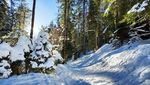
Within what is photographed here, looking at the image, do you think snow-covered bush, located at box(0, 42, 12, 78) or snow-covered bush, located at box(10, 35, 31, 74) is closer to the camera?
snow-covered bush, located at box(0, 42, 12, 78)

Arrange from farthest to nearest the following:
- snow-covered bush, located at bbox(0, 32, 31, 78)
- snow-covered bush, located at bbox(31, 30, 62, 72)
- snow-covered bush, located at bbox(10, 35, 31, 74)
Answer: snow-covered bush, located at bbox(31, 30, 62, 72) < snow-covered bush, located at bbox(10, 35, 31, 74) < snow-covered bush, located at bbox(0, 32, 31, 78)

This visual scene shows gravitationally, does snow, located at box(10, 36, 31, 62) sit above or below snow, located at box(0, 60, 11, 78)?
above

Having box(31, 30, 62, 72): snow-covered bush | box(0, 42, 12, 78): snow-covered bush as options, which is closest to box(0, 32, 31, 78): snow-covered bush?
box(0, 42, 12, 78): snow-covered bush

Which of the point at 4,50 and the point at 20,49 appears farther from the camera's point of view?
the point at 20,49

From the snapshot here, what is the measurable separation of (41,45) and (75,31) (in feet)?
154

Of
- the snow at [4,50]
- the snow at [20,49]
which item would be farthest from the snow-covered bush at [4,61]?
the snow at [20,49]

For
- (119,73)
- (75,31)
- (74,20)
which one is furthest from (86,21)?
(119,73)

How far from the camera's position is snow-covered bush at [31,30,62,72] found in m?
19.8

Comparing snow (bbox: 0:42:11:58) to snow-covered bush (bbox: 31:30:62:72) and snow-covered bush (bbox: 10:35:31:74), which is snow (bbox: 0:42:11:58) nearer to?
snow-covered bush (bbox: 10:35:31:74)

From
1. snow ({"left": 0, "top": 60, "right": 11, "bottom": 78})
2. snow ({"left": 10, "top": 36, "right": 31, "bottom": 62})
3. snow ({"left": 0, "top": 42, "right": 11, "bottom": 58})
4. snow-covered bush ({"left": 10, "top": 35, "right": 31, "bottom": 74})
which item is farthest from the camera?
snow-covered bush ({"left": 10, "top": 35, "right": 31, "bottom": 74})

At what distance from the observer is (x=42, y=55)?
20078 mm

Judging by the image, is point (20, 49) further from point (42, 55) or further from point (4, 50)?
point (42, 55)

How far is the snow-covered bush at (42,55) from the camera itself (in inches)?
779

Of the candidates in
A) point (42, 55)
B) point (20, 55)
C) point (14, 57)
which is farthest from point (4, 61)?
point (42, 55)
